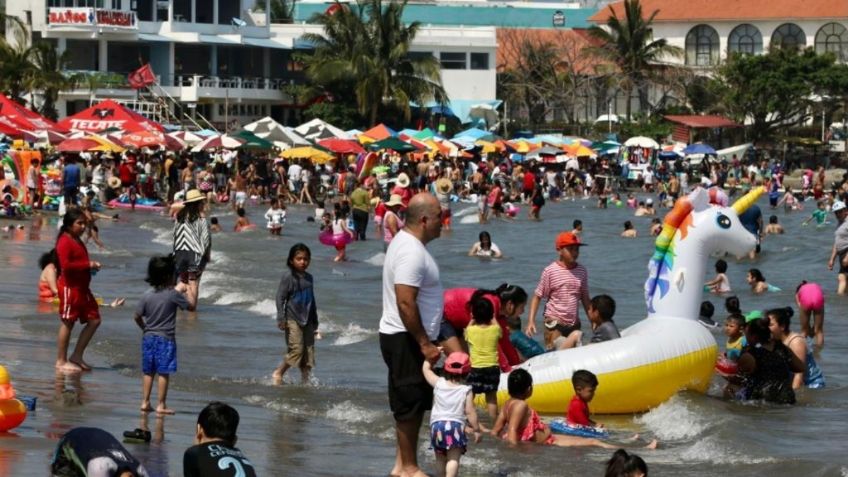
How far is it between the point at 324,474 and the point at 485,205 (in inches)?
1190

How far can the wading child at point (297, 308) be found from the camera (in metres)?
12.2

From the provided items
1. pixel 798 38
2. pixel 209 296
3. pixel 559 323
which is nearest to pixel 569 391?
pixel 559 323

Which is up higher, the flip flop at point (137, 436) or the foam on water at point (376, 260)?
the flip flop at point (137, 436)

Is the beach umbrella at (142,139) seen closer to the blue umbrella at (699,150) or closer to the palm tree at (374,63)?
the palm tree at (374,63)

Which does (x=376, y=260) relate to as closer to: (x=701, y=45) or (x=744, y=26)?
(x=744, y=26)

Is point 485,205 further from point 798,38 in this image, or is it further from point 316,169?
point 798,38

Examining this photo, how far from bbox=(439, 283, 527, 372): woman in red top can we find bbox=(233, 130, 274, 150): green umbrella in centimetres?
3438

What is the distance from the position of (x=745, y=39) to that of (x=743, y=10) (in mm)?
1787

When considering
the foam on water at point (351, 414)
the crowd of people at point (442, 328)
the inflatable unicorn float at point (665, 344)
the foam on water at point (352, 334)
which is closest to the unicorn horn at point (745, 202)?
the inflatable unicorn float at point (665, 344)

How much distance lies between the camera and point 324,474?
915cm

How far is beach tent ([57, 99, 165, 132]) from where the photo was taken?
140 ft

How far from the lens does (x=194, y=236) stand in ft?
52.9

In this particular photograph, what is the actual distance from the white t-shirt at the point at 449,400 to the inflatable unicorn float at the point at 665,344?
3.26 m

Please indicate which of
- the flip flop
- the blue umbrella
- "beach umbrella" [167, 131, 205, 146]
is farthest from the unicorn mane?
the blue umbrella
